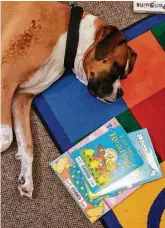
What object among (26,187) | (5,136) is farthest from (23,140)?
(26,187)

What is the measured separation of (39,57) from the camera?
211 centimetres

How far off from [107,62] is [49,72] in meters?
0.32

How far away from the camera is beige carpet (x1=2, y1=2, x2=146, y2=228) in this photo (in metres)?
2.16

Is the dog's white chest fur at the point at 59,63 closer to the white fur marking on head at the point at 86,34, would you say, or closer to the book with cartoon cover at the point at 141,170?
the white fur marking on head at the point at 86,34

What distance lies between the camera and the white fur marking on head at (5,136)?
210 centimetres

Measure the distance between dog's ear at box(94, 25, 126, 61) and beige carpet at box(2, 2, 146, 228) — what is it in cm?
53

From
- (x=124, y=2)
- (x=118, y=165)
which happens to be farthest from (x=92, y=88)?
(x=124, y=2)

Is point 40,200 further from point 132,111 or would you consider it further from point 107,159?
point 132,111

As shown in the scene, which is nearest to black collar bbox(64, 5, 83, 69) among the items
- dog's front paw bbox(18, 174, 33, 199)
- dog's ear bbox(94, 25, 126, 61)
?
dog's ear bbox(94, 25, 126, 61)

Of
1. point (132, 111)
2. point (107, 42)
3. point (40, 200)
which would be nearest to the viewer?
point (107, 42)

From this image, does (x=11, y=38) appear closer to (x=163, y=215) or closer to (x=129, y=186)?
(x=129, y=186)

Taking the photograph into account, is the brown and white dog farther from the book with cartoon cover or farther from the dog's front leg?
the book with cartoon cover

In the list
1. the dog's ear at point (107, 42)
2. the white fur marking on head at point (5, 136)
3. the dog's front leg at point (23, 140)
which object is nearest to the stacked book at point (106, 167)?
the dog's front leg at point (23, 140)

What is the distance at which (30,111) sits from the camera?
91.3 inches
